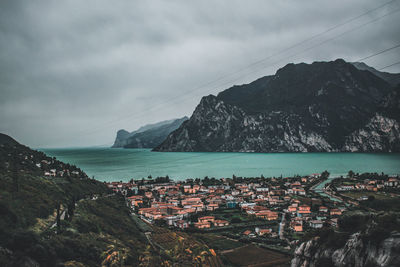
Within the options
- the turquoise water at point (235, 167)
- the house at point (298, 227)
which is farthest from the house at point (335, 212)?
the turquoise water at point (235, 167)

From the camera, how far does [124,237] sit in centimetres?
Result: 2008

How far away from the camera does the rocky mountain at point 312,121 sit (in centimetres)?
14625

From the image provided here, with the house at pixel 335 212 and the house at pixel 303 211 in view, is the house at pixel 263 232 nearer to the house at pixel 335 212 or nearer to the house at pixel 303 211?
the house at pixel 303 211

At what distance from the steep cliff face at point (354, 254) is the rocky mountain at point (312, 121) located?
153692 mm

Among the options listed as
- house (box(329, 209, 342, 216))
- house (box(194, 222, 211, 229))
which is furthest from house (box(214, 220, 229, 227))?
house (box(329, 209, 342, 216))

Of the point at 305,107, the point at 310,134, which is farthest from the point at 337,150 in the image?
the point at 305,107

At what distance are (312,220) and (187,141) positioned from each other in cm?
16073

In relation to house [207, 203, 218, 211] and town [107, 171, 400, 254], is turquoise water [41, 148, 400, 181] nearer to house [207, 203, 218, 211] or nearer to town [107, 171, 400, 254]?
town [107, 171, 400, 254]

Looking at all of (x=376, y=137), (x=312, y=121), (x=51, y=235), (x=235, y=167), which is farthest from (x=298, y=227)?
(x=312, y=121)

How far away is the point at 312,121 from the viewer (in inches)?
6599

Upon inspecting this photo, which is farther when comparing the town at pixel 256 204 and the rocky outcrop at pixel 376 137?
the rocky outcrop at pixel 376 137

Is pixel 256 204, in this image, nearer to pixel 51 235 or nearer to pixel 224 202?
pixel 224 202

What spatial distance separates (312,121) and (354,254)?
171m

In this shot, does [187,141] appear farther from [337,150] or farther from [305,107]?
[337,150]
